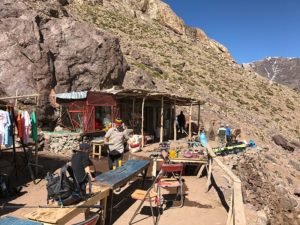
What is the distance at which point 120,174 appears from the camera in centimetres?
758

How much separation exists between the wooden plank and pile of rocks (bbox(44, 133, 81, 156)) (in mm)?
6828

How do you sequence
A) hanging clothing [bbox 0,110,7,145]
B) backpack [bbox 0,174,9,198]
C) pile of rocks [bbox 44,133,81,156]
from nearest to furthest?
backpack [bbox 0,174,9,198], hanging clothing [bbox 0,110,7,145], pile of rocks [bbox 44,133,81,156]

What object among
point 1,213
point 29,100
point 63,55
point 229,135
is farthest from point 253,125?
point 1,213

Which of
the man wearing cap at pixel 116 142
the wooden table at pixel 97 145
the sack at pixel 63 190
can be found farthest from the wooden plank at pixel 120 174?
the wooden table at pixel 97 145

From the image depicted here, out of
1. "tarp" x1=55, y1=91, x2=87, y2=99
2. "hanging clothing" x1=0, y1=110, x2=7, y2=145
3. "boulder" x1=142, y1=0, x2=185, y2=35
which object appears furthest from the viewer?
"boulder" x1=142, y1=0, x2=185, y2=35

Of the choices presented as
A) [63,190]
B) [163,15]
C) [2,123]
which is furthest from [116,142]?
[163,15]

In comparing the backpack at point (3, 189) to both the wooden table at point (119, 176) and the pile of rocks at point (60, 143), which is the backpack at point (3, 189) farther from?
the pile of rocks at point (60, 143)

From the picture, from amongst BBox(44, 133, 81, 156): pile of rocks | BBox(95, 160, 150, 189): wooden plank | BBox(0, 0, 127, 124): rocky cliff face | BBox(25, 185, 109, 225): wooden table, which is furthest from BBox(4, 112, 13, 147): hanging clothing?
BBox(0, 0, 127, 124): rocky cliff face

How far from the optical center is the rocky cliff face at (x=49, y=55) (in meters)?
19.6

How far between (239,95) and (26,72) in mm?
30695

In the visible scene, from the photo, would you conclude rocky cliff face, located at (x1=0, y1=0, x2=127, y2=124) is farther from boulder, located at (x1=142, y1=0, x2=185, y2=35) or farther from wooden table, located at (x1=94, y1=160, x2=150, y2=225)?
boulder, located at (x1=142, y1=0, x2=185, y2=35)

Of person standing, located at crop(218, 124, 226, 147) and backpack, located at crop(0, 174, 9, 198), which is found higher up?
person standing, located at crop(218, 124, 226, 147)

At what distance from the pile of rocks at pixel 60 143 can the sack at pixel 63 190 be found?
9.65m

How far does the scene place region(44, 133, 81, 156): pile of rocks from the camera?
15039mm
